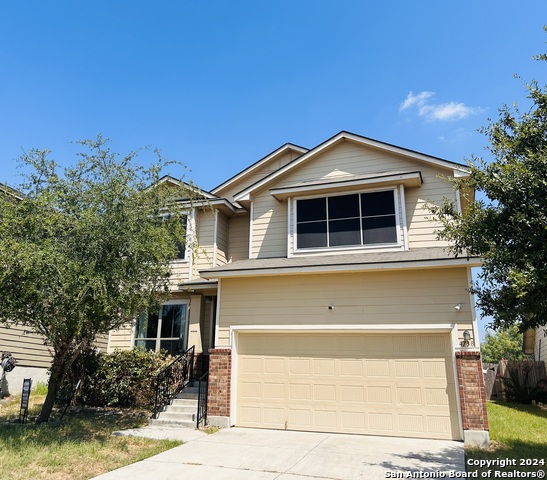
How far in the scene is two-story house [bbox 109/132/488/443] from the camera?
9.59 m

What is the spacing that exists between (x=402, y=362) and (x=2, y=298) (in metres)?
8.56

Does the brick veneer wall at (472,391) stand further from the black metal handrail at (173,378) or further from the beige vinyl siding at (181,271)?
the beige vinyl siding at (181,271)

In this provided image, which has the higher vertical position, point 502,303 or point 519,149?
point 519,149

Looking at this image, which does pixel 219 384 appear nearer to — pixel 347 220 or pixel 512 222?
pixel 347 220

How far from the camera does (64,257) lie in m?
8.16

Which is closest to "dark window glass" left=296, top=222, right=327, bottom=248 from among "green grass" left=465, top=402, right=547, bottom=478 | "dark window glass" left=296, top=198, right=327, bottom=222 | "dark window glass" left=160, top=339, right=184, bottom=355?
"dark window glass" left=296, top=198, right=327, bottom=222

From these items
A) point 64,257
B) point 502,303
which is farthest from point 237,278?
point 502,303

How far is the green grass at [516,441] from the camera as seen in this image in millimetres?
6973

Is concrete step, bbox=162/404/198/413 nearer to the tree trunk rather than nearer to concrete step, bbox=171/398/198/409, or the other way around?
concrete step, bbox=171/398/198/409

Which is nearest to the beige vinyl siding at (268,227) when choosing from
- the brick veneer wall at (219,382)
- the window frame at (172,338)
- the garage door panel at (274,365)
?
the window frame at (172,338)

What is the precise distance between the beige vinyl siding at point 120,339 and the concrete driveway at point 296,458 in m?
6.01

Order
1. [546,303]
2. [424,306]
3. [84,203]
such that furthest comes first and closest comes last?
[424,306] < [84,203] < [546,303]

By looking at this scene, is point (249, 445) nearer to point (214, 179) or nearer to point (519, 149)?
point (519, 149)

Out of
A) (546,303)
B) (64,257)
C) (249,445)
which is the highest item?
(64,257)
